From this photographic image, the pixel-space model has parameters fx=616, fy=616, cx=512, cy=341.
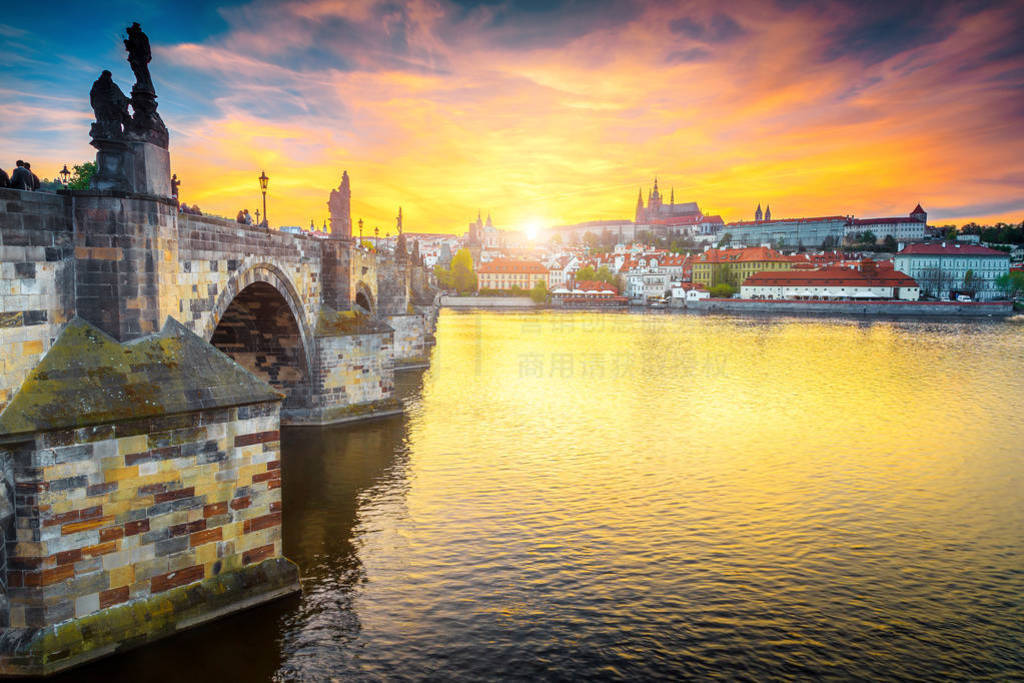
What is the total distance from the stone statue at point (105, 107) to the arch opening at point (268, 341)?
33.5ft

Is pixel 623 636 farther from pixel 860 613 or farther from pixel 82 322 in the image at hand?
pixel 82 322

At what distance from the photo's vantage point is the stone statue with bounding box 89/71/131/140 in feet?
32.0

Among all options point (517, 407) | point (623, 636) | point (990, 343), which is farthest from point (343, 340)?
point (990, 343)

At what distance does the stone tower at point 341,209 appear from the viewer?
2488 cm

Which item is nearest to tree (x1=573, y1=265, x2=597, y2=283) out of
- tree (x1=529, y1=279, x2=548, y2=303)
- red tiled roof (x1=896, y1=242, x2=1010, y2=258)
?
tree (x1=529, y1=279, x2=548, y2=303)

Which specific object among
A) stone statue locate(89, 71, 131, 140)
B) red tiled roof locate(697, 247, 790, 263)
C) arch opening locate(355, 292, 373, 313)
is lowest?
arch opening locate(355, 292, 373, 313)

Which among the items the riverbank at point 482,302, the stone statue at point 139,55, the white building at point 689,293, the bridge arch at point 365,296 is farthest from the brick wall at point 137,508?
the white building at point 689,293

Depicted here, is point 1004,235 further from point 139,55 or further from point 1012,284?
point 139,55

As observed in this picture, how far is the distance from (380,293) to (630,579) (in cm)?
2885

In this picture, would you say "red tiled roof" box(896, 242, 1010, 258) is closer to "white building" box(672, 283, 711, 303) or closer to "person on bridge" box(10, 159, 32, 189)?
"white building" box(672, 283, 711, 303)

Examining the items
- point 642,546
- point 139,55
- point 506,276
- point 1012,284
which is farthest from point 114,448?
point 1012,284

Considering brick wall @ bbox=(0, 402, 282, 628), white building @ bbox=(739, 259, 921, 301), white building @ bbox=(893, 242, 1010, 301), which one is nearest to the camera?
brick wall @ bbox=(0, 402, 282, 628)

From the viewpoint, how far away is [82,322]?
9656 mm

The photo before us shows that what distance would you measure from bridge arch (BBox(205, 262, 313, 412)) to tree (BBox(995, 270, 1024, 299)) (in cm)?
14347
